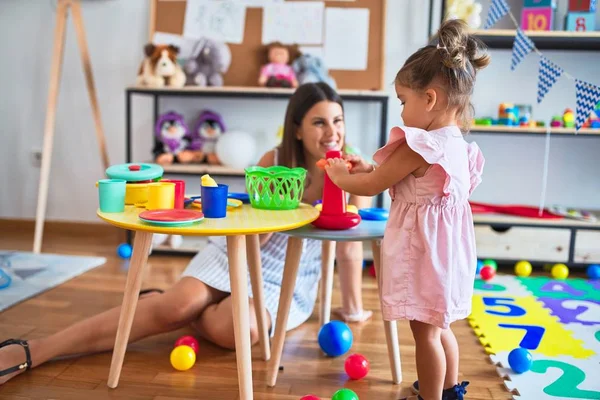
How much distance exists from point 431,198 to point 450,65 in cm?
26

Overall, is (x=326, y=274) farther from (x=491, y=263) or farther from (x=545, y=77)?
(x=545, y=77)

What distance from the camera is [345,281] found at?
1.87 meters

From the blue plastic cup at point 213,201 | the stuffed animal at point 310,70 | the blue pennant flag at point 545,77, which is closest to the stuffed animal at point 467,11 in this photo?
the blue pennant flag at point 545,77

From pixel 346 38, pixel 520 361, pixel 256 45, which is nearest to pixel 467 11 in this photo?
pixel 346 38

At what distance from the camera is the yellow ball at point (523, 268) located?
254 cm

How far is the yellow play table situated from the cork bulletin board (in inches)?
62.4

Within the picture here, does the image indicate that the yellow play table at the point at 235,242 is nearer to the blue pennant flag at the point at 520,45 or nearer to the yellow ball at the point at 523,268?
the blue pennant flag at the point at 520,45

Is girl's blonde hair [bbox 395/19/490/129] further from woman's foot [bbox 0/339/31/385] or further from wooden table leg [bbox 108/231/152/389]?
woman's foot [bbox 0/339/31/385]

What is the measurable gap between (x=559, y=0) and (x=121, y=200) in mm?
2328

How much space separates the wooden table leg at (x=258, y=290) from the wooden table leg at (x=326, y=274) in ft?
0.71

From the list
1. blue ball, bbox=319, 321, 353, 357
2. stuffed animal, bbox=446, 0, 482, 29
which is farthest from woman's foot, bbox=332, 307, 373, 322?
stuffed animal, bbox=446, 0, 482, 29

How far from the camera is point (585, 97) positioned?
2.00 m

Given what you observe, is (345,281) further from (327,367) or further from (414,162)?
(414,162)

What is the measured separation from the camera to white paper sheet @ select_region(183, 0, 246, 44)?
2.89m
